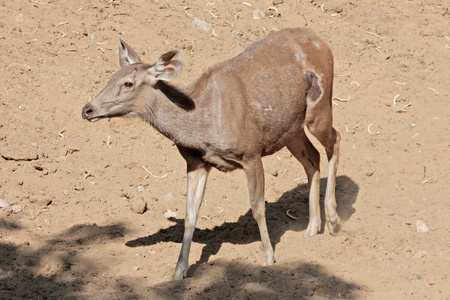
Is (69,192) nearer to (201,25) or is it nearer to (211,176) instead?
(211,176)

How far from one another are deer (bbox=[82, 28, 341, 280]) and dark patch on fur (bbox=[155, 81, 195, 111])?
0.5 inches

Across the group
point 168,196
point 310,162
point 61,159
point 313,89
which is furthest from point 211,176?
point 313,89

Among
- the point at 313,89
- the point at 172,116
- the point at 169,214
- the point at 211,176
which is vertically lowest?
the point at 211,176

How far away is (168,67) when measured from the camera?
7.34 meters

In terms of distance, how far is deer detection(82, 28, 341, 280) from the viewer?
743 centimetres

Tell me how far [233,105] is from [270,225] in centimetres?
243

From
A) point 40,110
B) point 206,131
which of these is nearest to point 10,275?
point 206,131

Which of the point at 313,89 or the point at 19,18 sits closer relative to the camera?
the point at 313,89

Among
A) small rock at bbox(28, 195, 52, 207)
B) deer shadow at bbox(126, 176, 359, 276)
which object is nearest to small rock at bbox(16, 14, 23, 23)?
small rock at bbox(28, 195, 52, 207)

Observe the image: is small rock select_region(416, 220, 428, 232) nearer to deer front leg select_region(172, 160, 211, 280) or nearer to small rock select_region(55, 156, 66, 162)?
deer front leg select_region(172, 160, 211, 280)

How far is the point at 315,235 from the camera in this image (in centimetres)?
905

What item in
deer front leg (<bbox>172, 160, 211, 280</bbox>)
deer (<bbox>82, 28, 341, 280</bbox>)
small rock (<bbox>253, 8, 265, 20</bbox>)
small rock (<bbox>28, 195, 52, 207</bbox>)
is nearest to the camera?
deer (<bbox>82, 28, 341, 280</bbox>)

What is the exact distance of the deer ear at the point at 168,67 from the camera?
7.31m

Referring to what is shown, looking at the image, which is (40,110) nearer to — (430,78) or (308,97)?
(308,97)
